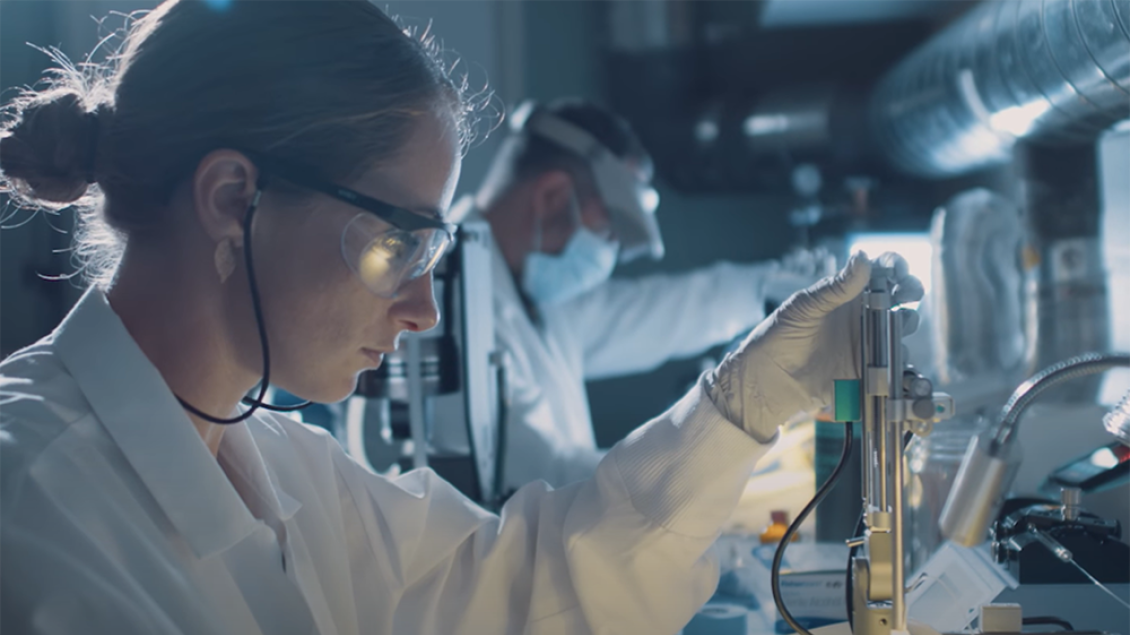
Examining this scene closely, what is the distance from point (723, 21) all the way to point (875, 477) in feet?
9.39

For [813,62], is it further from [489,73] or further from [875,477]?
[875,477]

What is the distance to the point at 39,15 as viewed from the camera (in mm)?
2330

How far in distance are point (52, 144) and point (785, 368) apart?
2.69 feet

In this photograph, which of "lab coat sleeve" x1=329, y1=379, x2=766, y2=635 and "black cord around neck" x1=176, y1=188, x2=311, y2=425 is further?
"lab coat sleeve" x1=329, y1=379, x2=766, y2=635

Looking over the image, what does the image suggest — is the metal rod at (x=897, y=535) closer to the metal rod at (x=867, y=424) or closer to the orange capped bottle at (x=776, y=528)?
the metal rod at (x=867, y=424)

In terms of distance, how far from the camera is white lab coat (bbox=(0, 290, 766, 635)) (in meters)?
0.82

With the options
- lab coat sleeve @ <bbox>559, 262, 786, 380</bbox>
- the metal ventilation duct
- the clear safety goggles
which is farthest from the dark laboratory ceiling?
the clear safety goggles

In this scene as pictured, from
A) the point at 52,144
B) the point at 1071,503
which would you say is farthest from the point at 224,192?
the point at 1071,503

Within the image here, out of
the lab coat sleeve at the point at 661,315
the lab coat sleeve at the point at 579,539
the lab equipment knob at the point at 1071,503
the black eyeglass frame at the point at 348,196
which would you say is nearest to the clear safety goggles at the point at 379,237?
the black eyeglass frame at the point at 348,196

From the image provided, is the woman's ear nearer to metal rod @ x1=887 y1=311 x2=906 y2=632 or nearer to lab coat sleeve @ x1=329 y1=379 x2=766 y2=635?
lab coat sleeve @ x1=329 y1=379 x2=766 y2=635

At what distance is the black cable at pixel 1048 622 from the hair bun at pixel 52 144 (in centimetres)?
116

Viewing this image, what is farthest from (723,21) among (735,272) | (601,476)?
(601,476)

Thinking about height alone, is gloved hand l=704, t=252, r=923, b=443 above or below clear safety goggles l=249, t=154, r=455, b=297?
below

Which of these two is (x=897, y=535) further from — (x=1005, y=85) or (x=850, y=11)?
(x=850, y=11)
